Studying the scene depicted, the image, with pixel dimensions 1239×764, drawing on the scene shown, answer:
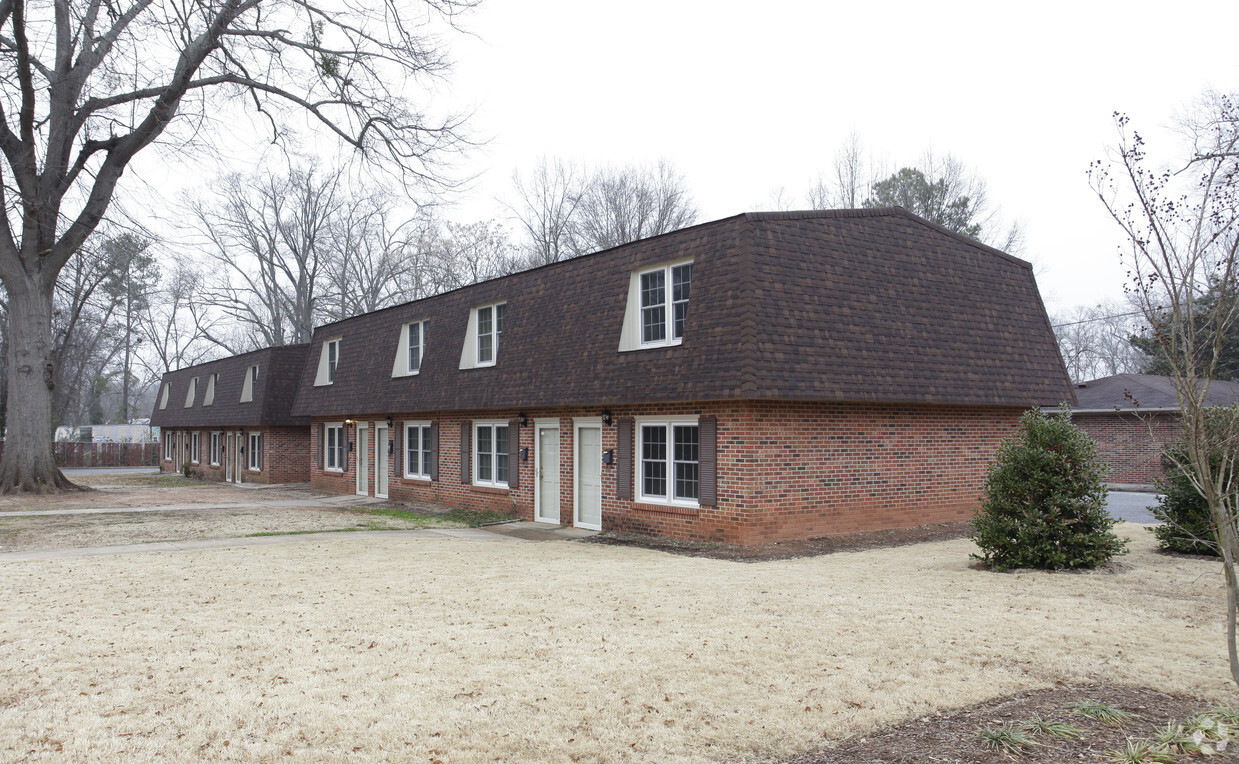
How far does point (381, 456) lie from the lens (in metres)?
24.4

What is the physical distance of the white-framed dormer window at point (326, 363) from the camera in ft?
89.0

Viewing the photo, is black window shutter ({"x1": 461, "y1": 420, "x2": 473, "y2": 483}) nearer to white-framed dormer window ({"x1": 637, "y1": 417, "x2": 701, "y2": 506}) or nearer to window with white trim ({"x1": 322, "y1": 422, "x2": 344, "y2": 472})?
white-framed dormer window ({"x1": 637, "y1": 417, "x2": 701, "y2": 506})

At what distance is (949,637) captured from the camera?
6.89 m

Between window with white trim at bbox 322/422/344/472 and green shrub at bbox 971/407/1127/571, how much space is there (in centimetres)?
2122

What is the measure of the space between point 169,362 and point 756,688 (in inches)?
2738

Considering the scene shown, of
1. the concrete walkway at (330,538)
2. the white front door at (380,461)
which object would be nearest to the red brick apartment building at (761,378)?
the concrete walkway at (330,538)

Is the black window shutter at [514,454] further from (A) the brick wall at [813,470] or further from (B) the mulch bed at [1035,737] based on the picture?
(B) the mulch bed at [1035,737]

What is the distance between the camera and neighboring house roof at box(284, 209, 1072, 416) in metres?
13.1

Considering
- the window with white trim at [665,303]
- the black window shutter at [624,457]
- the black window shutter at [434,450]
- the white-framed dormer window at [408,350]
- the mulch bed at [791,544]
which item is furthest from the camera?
the white-framed dormer window at [408,350]

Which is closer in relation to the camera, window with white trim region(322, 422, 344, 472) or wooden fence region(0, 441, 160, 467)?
window with white trim region(322, 422, 344, 472)

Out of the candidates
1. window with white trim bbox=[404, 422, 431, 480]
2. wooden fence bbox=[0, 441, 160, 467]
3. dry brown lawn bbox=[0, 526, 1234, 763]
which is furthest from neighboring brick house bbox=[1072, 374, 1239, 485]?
wooden fence bbox=[0, 441, 160, 467]

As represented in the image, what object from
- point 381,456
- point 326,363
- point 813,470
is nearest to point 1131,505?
point 813,470

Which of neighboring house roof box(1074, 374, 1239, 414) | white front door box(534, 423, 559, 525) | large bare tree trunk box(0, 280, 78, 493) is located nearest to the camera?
white front door box(534, 423, 559, 525)

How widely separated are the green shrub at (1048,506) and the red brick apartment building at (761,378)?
3.18 metres
